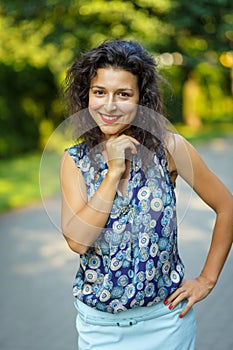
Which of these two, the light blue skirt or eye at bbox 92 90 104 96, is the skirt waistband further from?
eye at bbox 92 90 104 96

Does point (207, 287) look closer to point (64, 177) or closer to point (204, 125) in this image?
point (64, 177)

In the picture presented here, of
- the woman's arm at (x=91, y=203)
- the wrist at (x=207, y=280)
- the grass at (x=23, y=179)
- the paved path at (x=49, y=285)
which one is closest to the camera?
the woman's arm at (x=91, y=203)

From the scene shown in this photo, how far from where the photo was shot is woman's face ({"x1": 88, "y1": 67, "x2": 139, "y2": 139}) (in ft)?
6.95

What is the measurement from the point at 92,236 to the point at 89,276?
0.17 m

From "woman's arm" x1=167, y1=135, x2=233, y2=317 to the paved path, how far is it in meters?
0.07

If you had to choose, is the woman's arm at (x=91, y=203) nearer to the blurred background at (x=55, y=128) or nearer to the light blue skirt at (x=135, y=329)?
the light blue skirt at (x=135, y=329)

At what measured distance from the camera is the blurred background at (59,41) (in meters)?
14.6

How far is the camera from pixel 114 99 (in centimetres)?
212

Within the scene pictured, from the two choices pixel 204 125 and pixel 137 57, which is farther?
pixel 204 125

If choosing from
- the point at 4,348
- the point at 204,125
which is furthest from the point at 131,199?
the point at 204,125

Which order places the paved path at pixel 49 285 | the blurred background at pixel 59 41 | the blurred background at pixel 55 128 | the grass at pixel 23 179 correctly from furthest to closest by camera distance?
the blurred background at pixel 59 41
the grass at pixel 23 179
the blurred background at pixel 55 128
the paved path at pixel 49 285

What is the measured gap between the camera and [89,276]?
2.20 meters

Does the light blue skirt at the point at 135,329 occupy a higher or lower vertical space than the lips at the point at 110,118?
lower

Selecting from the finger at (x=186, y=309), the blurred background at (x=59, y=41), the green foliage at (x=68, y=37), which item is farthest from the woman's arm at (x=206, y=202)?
the green foliage at (x=68, y=37)
